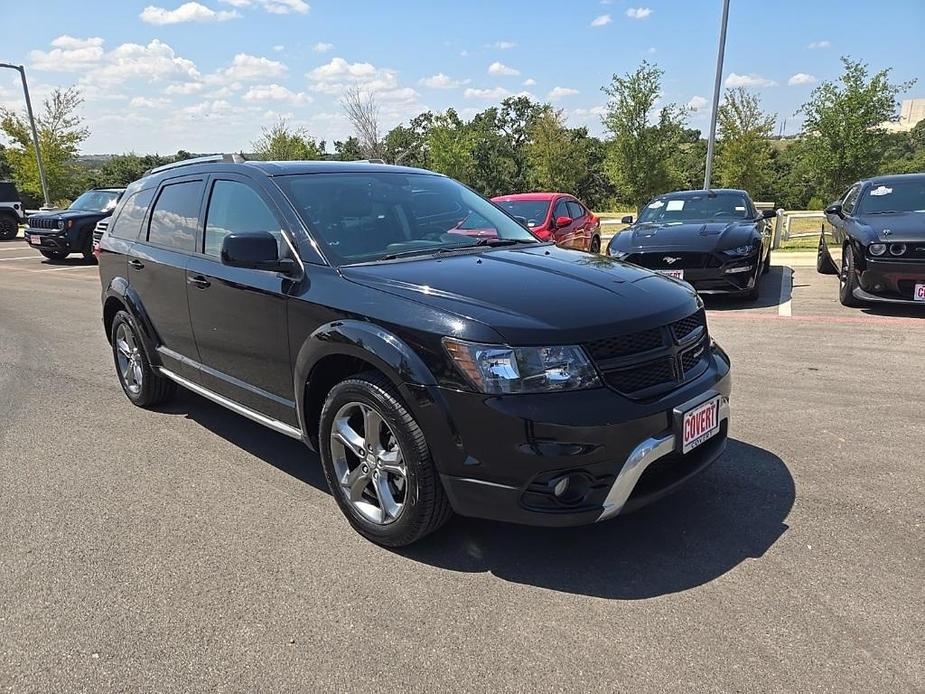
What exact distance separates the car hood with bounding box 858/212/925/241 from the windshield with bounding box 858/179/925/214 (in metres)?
0.30

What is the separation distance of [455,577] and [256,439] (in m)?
2.22

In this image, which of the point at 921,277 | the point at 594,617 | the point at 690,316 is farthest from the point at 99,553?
the point at 921,277

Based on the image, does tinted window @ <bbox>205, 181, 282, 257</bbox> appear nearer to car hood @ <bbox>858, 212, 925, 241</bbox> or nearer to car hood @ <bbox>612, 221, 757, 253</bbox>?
car hood @ <bbox>612, 221, 757, 253</bbox>

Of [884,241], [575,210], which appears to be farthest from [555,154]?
[884,241]

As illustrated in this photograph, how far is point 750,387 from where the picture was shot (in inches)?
211

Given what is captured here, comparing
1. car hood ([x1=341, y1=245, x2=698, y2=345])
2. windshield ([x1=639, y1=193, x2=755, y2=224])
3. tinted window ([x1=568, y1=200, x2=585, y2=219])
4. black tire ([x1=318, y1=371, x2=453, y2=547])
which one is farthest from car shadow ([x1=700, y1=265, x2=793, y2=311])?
black tire ([x1=318, y1=371, x2=453, y2=547])

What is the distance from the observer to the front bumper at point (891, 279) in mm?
7246

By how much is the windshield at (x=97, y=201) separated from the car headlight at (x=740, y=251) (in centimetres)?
1504

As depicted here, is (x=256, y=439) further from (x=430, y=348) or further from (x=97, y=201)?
(x=97, y=201)

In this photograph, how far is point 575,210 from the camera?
13055 millimetres

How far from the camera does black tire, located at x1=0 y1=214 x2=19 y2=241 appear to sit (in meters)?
25.2

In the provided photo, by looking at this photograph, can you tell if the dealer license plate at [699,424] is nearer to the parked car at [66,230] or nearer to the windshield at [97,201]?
the parked car at [66,230]

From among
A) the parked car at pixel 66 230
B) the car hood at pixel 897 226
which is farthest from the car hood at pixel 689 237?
the parked car at pixel 66 230

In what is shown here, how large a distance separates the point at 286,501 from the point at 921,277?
280 inches
